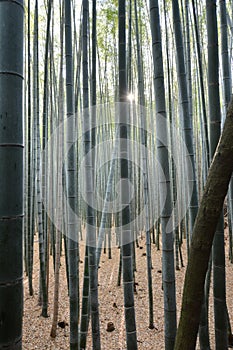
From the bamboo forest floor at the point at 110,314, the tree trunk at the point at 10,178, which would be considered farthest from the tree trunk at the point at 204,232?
the bamboo forest floor at the point at 110,314

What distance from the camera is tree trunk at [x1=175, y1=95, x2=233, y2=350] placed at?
459 millimetres

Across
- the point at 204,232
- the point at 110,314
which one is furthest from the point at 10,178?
the point at 110,314

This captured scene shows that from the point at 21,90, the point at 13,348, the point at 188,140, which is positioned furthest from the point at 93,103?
the point at 13,348

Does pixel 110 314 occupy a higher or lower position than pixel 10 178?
lower

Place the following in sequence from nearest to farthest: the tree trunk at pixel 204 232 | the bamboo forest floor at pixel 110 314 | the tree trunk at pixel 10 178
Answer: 1. the tree trunk at pixel 204 232
2. the tree trunk at pixel 10 178
3. the bamboo forest floor at pixel 110 314

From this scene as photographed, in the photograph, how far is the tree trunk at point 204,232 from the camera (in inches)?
18.1

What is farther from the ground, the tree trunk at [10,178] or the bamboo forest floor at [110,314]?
the tree trunk at [10,178]

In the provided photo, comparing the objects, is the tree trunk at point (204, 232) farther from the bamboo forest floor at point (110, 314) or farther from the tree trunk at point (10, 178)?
the bamboo forest floor at point (110, 314)

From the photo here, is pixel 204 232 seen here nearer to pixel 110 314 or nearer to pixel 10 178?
pixel 10 178

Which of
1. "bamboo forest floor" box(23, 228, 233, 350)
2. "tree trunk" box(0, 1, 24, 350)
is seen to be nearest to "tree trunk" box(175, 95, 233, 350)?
"tree trunk" box(0, 1, 24, 350)

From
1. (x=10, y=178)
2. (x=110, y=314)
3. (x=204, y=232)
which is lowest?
(x=110, y=314)

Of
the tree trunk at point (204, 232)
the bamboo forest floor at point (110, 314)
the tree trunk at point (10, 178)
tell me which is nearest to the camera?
the tree trunk at point (204, 232)

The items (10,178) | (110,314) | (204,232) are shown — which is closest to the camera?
(204,232)

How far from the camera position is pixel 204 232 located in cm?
48
